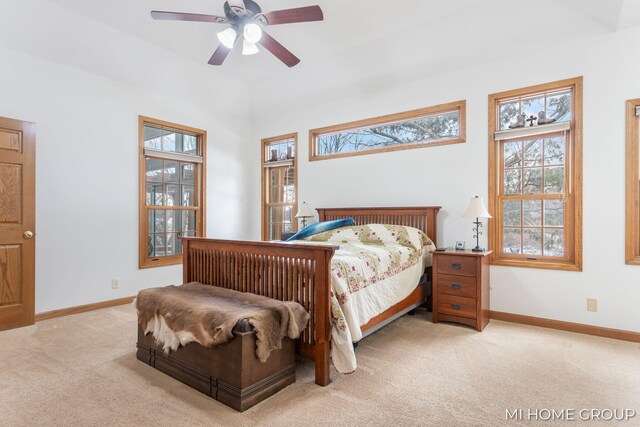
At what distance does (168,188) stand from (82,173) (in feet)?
3.76

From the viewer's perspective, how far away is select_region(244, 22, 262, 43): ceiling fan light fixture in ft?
9.34

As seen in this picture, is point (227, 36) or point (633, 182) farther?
point (633, 182)

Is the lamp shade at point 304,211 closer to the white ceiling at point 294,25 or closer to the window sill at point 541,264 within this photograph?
the white ceiling at point 294,25

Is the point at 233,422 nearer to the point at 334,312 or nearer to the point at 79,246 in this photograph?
the point at 334,312

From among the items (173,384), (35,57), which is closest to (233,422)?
(173,384)

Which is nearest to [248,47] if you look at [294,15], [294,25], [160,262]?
[294,15]

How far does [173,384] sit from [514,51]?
435 cm

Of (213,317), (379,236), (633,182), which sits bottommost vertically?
(213,317)

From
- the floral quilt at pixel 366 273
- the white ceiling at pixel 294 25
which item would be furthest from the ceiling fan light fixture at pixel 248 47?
the floral quilt at pixel 366 273

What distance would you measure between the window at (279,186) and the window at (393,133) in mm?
519

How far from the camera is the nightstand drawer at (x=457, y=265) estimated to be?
3.44 metres

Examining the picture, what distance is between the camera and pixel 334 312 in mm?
2285

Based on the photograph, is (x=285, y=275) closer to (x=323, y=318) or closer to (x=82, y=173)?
(x=323, y=318)

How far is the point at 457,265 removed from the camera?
11.6 feet
